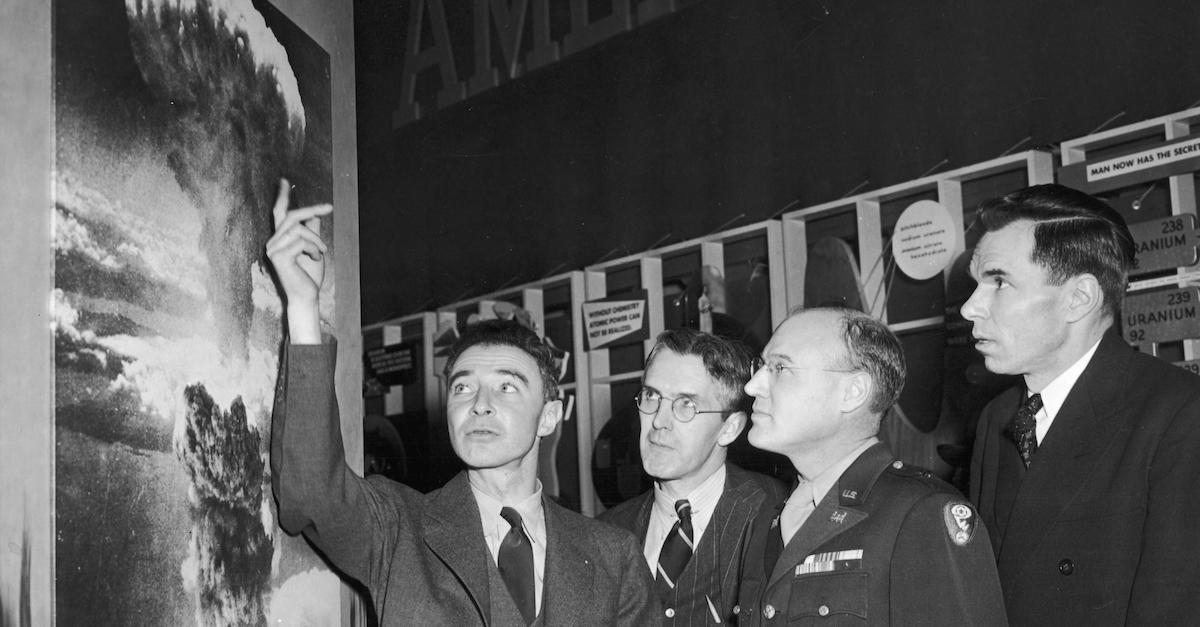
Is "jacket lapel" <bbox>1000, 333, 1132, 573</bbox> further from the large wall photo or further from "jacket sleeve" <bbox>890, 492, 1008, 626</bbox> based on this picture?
the large wall photo

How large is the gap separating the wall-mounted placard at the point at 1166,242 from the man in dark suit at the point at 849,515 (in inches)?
80.7

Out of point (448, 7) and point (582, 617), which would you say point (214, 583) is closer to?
point (582, 617)

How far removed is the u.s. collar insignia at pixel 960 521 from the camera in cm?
210

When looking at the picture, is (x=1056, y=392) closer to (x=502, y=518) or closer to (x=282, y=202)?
(x=502, y=518)

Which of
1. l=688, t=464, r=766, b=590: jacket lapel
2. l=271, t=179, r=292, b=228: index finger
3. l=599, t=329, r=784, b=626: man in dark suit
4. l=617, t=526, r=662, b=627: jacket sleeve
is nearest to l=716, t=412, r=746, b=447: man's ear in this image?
l=599, t=329, r=784, b=626: man in dark suit

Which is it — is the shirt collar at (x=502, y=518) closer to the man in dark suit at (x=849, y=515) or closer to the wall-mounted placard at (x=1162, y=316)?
the man in dark suit at (x=849, y=515)

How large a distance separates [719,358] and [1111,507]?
3.85 feet

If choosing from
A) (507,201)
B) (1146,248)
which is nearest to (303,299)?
(1146,248)

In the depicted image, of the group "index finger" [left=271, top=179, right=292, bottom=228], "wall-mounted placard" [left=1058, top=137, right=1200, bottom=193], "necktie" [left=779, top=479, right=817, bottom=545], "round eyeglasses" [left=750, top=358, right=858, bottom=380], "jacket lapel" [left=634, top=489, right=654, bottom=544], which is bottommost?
"jacket lapel" [left=634, top=489, right=654, bottom=544]

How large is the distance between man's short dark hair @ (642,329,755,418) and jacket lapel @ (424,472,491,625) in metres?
0.87

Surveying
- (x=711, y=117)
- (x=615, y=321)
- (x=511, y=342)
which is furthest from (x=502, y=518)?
(x=711, y=117)

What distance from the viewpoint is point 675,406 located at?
10.2ft

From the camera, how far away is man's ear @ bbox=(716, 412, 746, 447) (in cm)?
313

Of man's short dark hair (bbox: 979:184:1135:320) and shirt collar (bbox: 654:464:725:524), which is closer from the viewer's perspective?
man's short dark hair (bbox: 979:184:1135:320)
